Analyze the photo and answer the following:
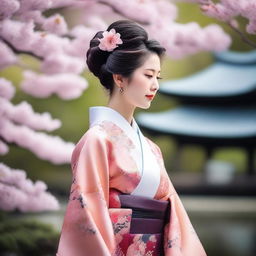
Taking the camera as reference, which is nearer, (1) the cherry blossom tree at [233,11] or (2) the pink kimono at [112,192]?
(2) the pink kimono at [112,192]

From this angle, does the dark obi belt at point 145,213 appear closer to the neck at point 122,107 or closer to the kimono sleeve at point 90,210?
the kimono sleeve at point 90,210

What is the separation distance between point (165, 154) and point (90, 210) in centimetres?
197

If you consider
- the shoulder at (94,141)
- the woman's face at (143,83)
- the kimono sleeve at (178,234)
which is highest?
the woman's face at (143,83)

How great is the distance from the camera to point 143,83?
203cm

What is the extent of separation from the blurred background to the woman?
51.5 inches

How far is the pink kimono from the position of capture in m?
1.88

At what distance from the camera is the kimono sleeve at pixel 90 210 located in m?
1.85

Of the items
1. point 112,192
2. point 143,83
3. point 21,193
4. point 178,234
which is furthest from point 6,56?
point 178,234

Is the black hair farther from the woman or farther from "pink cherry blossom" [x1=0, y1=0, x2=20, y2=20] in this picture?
"pink cherry blossom" [x1=0, y1=0, x2=20, y2=20]

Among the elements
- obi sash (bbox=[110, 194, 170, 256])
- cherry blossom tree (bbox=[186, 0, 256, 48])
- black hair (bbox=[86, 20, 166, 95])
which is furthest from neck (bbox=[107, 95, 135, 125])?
Result: cherry blossom tree (bbox=[186, 0, 256, 48])

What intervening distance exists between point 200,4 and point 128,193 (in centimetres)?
173

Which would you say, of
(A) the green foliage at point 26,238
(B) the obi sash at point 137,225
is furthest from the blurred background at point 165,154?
(B) the obi sash at point 137,225

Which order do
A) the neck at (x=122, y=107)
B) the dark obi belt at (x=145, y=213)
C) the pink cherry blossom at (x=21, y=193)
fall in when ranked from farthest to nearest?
the pink cherry blossom at (x=21, y=193), the neck at (x=122, y=107), the dark obi belt at (x=145, y=213)

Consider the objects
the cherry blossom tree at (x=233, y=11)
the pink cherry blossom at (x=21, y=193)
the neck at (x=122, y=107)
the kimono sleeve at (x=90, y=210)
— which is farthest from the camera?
the pink cherry blossom at (x=21, y=193)
